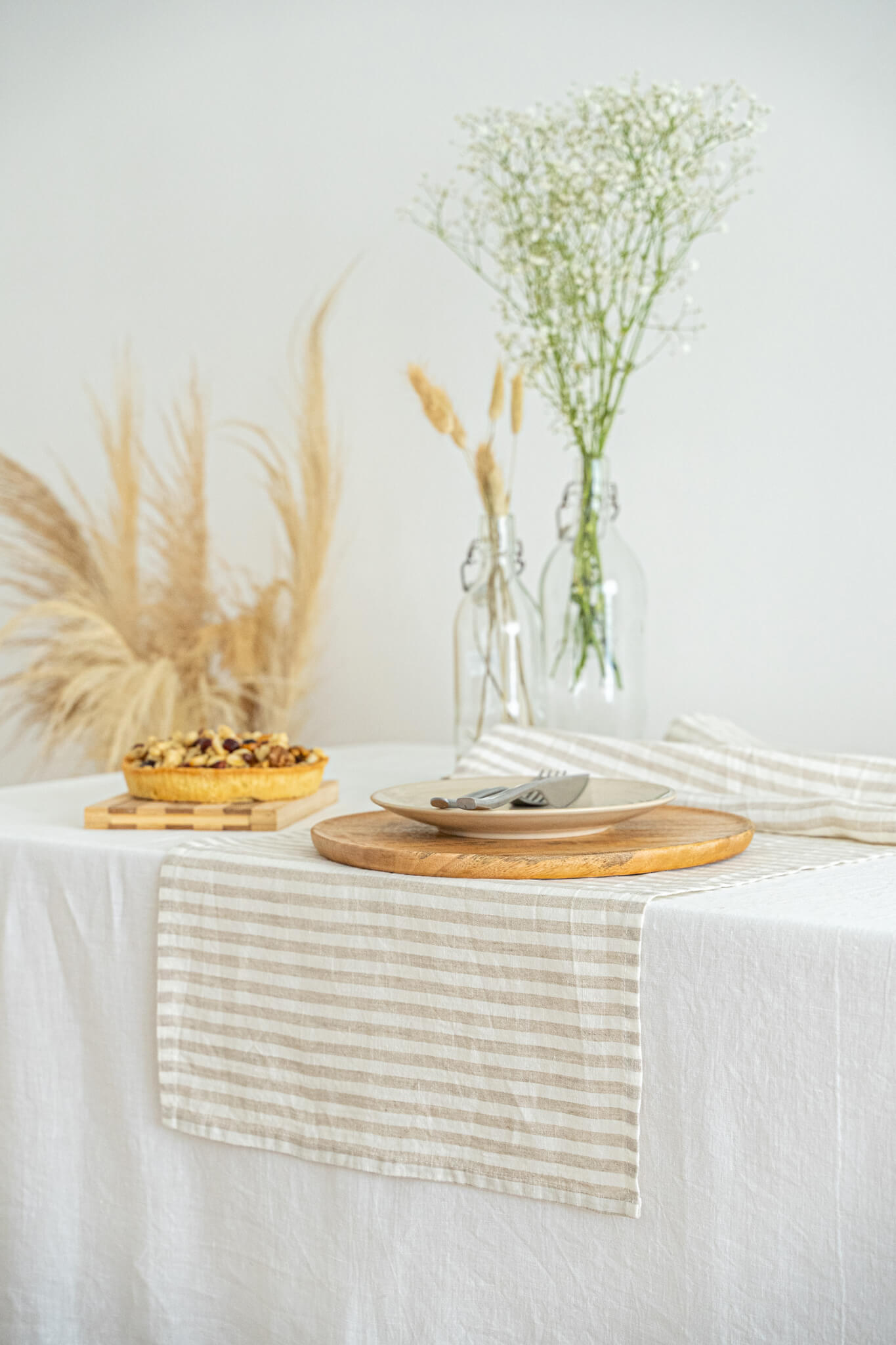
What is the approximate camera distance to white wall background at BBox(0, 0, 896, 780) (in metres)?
1.52

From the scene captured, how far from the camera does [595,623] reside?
1.30m

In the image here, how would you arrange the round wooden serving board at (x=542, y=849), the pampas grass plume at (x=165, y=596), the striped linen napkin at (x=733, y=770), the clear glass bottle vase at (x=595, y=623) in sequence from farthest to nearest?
the pampas grass plume at (x=165, y=596)
the clear glass bottle vase at (x=595, y=623)
the striped linen napkin at (x=733, y=770)
the round wooden serving board at (x=542, y=849)

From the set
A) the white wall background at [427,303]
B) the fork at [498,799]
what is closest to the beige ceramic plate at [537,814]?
the fork at [498,799]

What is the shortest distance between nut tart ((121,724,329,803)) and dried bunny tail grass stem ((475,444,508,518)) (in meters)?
0.39

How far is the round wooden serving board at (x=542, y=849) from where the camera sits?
740 mm

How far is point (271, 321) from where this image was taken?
2.05 meters

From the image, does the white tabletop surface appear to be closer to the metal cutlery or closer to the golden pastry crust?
the golden pastry crust

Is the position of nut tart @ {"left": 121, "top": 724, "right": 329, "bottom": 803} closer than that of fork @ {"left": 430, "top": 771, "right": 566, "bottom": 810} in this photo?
No

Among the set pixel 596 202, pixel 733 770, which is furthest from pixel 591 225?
pixel 733 770

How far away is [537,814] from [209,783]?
33 centimetres

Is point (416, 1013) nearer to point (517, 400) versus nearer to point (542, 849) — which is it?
point (542, 849)

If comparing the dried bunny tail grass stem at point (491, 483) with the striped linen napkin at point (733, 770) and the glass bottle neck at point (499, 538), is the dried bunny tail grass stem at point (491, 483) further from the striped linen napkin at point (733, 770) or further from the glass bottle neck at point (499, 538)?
the striped linen napkin at point (733, 770)

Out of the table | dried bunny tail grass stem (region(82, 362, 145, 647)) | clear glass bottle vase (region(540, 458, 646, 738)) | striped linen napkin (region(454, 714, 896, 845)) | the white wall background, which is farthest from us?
dried bunny tail grass stem (region(82, 362, 145, 647))

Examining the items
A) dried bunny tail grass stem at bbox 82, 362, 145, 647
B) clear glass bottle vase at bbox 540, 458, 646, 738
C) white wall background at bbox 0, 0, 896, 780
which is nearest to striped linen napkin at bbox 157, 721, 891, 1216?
clear glass bottle vase at bbox 540, 458, 646, 738
